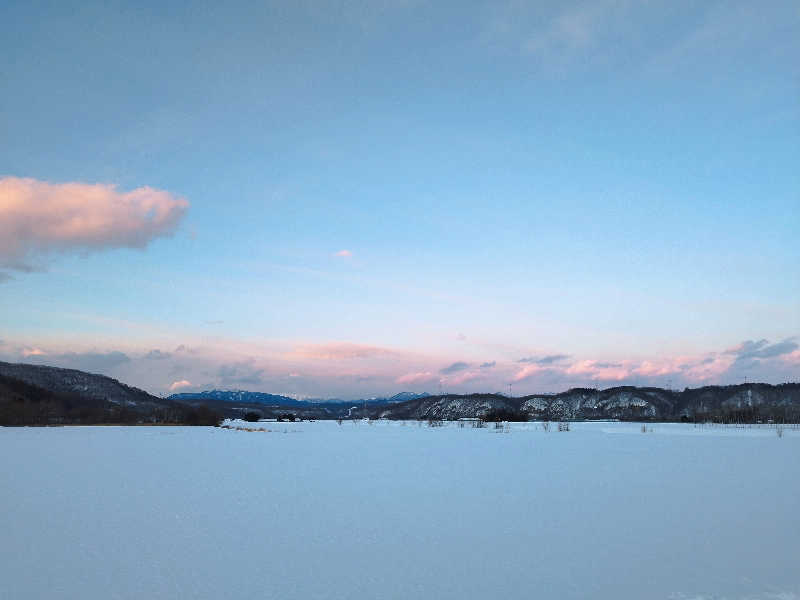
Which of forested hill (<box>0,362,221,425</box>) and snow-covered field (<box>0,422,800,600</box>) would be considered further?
forested hill (<box>0,362,221,425</box>)

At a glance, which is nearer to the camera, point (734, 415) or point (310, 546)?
point (310, 546)

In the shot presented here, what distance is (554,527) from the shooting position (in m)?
10.0

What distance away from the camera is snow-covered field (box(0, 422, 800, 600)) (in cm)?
691

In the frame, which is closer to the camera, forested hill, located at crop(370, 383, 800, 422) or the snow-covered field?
the snow-covered field

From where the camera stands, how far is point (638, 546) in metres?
8.75

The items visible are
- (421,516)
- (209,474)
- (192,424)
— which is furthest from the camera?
(192,424)

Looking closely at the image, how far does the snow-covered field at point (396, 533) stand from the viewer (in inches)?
272

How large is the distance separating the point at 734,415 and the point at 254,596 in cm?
9344

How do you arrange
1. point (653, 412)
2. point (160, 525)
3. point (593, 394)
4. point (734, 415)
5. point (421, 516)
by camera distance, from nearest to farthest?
point (160, 525), point (421, 516), point (734, 415), point (653, 412), point (593, 394)

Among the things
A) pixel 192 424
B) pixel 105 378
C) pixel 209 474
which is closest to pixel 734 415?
pixel 192 424

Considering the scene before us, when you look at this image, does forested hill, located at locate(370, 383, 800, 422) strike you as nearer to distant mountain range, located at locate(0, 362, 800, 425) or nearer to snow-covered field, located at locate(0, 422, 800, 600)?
distant mountain range, located at locate(0, 362, 800, 425)

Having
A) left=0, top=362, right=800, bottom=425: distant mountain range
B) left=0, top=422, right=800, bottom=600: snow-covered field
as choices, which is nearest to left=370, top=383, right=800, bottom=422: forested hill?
left=0, top=362, right=800, bottom=425: distant mountain range

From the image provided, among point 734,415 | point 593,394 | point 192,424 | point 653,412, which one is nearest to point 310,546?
point 192,424

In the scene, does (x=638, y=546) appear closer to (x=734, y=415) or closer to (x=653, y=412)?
(x=734, y=415)
